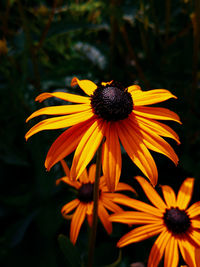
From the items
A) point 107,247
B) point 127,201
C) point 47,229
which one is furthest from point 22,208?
point 127,201

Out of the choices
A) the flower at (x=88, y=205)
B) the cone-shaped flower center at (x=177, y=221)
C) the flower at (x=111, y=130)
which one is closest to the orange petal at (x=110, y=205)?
the flower at (x=88, y=205)

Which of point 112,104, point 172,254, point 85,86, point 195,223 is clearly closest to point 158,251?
point 172,254

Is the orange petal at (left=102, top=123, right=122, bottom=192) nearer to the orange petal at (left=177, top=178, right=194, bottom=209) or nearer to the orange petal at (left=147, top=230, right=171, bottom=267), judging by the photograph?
the orange petal at (left=147, top=230, right=171, bottom=267)

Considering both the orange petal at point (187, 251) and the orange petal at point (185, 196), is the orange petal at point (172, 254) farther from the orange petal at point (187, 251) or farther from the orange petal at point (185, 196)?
the orange petal at point (185, 196)

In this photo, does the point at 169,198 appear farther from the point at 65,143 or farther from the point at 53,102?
the point at 53,102

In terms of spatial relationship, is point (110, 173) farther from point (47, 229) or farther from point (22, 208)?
point (22, 208)

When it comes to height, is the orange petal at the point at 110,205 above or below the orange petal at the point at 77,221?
above
